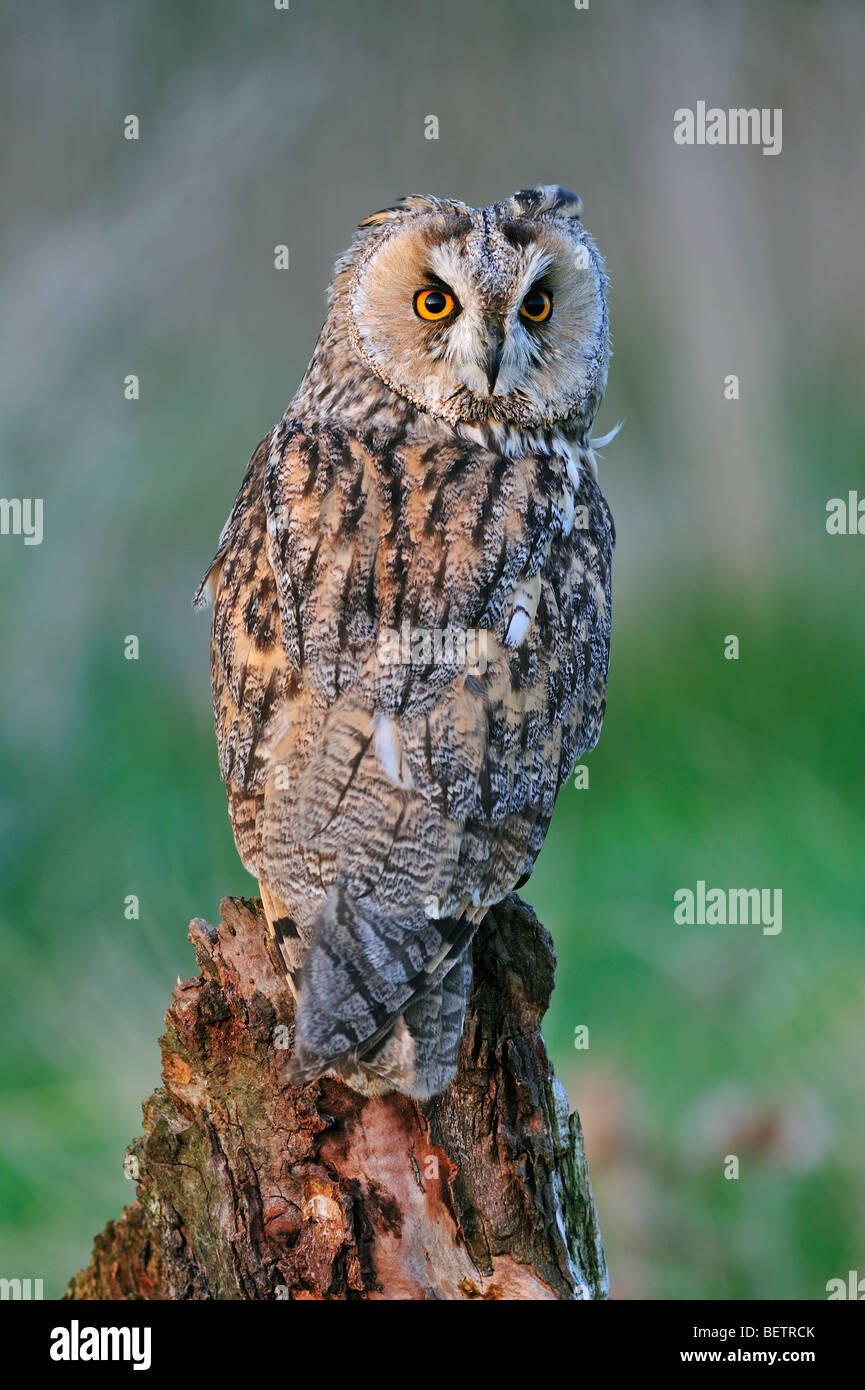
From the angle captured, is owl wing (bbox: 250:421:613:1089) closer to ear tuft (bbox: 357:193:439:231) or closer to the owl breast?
the owl breast

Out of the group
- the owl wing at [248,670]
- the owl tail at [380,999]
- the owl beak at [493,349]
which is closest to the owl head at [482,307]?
the owl beak at [493,349]

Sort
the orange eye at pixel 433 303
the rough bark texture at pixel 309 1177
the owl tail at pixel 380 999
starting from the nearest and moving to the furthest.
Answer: the owl tail at pixel 380 999
the rough bark texture at pixel 309 1177
the orange eye at pixel 433 303

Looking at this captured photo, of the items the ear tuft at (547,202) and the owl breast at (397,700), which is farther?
the ear tuft at (547,202)

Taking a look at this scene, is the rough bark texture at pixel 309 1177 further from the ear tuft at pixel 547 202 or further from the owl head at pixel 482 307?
the ear tuft at pixel 547 202

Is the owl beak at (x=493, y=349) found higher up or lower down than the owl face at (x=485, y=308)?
lower down

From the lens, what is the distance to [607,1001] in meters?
2.90

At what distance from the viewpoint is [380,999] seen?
1.38 m

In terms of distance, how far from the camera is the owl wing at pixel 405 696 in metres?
1.42

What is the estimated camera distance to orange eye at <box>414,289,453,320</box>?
1.67 m

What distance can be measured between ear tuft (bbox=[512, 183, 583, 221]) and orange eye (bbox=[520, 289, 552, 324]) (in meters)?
0.12

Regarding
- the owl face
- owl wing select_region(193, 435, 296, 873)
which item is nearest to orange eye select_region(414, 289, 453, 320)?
the owl face

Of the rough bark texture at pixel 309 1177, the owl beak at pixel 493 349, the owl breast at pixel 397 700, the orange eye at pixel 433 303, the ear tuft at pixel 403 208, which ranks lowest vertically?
the rough bark texture at pixel 309 1177
